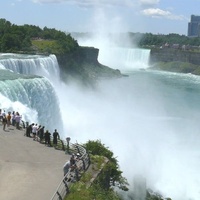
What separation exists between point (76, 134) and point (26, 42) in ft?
98.1

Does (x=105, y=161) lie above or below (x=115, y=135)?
above

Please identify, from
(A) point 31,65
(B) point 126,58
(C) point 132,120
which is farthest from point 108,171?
(B) point 126,58

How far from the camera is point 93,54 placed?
2660 inches

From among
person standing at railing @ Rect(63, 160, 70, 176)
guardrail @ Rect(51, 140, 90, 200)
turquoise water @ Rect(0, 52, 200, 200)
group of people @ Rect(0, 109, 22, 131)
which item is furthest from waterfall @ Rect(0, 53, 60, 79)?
person standing at railing @ Rect(63, 160, 70, 176)

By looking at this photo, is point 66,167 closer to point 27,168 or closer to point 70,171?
point 70,171

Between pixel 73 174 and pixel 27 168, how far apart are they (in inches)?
65.5

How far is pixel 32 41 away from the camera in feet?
198

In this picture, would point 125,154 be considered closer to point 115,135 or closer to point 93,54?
point 115,135

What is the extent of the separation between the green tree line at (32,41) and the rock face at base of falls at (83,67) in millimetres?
1390

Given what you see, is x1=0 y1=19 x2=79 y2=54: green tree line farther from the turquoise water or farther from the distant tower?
the distant tower

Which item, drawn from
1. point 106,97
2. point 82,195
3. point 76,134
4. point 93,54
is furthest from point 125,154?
point 93,54

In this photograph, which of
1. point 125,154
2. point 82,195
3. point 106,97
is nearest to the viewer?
point 82,195

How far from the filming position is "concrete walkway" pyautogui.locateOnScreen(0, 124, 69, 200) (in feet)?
38.0

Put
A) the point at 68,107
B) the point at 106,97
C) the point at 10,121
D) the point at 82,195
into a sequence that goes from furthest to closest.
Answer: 1. the point at 106,97
2. the point at 68,107
3. the point at 10,121
4. the point at 82,195
